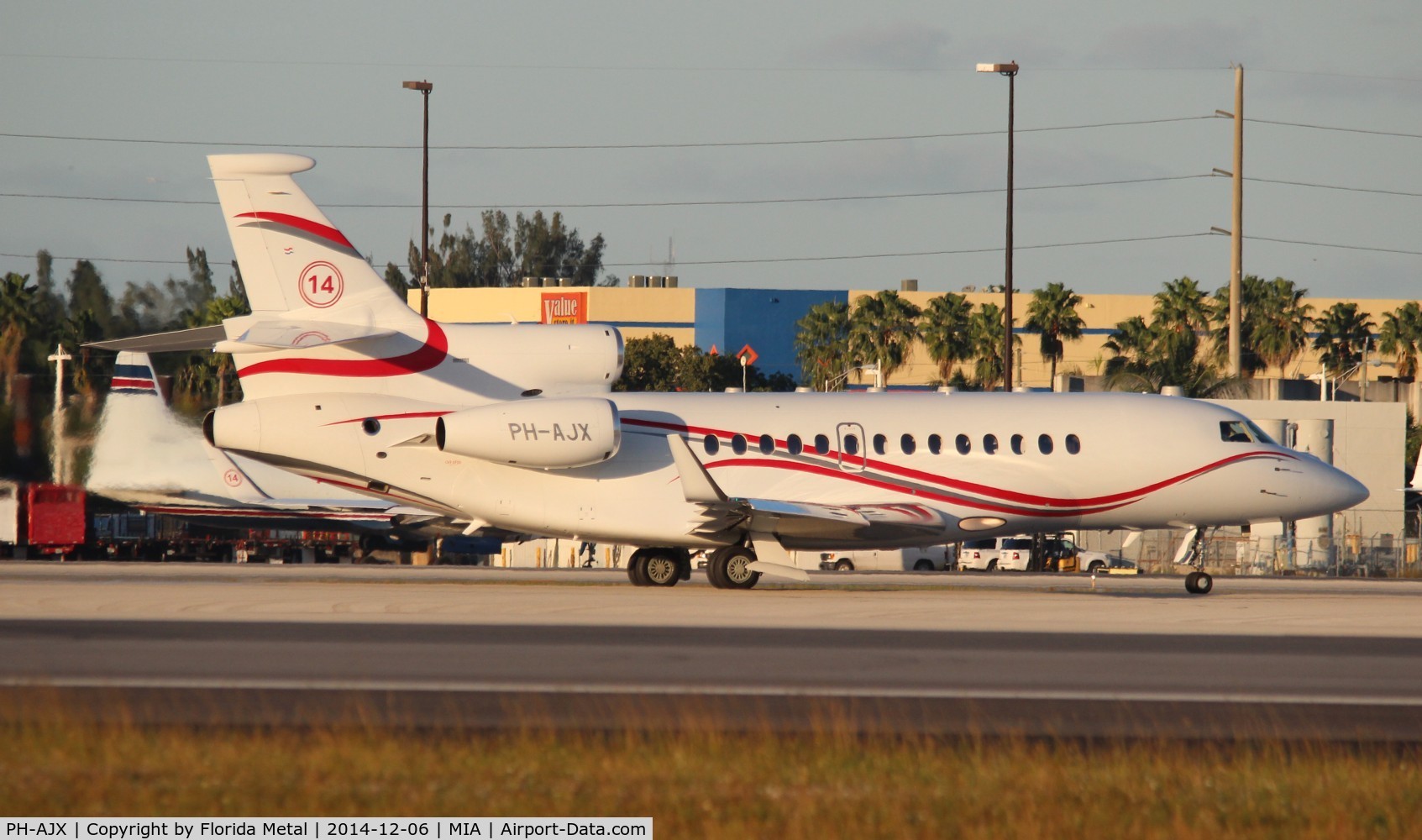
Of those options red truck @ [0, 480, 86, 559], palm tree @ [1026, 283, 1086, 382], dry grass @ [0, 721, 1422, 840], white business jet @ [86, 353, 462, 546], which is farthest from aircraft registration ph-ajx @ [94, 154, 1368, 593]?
palm tree @ [1026, 283, 1086, 382]

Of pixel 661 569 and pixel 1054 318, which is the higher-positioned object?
pixel 1054 318

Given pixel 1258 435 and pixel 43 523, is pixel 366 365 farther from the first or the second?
pixel 43 523

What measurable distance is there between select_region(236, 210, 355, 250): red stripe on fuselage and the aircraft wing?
633 centimetres

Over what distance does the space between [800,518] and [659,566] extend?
364 cm

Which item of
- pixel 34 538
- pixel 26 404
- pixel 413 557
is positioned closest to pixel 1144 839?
pixel 26 404

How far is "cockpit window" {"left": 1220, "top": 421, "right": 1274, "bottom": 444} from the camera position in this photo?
27672 mm

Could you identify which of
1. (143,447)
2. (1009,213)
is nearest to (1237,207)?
(1009,213)

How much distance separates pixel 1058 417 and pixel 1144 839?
63.6ft

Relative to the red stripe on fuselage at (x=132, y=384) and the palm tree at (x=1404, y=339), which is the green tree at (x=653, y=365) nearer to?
the palm tree at (x=1404, y=339)

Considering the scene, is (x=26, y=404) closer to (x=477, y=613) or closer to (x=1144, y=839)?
(x=477, y=613)

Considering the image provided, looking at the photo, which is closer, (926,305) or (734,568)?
(734,568)

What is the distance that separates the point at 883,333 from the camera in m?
79.0

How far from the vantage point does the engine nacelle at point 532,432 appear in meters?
25.1

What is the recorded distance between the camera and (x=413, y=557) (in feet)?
158
